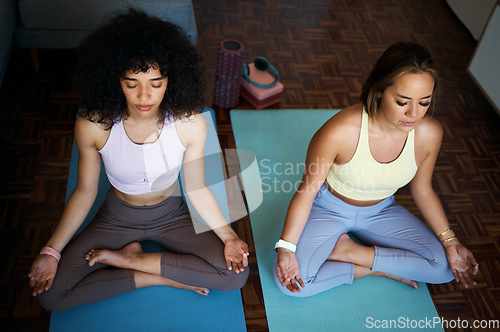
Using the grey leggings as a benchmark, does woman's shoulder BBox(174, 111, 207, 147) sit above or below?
above

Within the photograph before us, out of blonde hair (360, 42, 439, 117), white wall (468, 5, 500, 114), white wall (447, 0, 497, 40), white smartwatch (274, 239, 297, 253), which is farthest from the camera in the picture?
white wall (447, 0, 497, 40)

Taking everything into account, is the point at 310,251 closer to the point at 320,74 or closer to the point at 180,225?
the point at 180,225

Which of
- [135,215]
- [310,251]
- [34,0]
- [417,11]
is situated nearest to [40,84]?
[34,0]

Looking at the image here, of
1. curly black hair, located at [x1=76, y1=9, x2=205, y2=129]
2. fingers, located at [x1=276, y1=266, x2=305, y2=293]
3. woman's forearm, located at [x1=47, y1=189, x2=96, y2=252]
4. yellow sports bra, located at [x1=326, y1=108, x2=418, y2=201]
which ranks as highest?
curly black hair, located at [x1=76, y1=9, x2=205, y2=129]

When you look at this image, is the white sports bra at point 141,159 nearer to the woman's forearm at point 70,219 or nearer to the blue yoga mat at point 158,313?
the woman's forearm at point 70,219

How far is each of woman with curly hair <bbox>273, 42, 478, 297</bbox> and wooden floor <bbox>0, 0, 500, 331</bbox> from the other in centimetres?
22

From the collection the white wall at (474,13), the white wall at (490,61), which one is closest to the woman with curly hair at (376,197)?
the white wall at (490,61)

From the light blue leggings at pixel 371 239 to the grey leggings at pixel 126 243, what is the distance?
0.25 metres

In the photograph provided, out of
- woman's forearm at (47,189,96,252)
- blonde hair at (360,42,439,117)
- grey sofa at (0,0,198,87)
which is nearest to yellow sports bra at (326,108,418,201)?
blonde hair at (360,42,439,117)

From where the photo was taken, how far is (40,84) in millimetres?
2371

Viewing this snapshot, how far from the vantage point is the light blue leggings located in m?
1.63

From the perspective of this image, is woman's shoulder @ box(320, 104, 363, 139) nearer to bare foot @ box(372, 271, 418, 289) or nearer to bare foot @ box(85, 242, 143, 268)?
bare foot @ box(372, 271, 418, 289)

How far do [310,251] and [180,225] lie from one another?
0.45 metres

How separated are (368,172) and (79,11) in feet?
5.08
